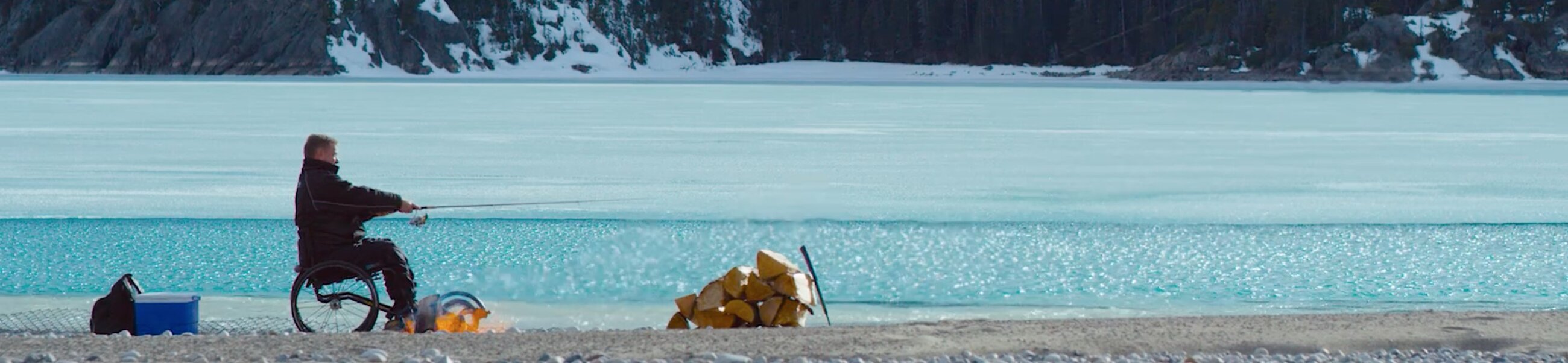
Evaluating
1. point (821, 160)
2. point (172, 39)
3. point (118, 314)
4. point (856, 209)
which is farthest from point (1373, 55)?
point (118, 314)

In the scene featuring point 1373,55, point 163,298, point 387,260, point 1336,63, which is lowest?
point 1336,63

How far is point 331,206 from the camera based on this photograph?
611 cm


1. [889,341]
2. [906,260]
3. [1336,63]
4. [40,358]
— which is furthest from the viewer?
[1336,63]

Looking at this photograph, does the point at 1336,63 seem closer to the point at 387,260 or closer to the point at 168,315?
the point at 387,260

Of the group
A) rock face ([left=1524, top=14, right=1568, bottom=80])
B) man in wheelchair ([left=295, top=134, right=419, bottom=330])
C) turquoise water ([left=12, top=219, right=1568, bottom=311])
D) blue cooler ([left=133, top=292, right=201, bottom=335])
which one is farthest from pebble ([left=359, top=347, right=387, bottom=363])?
rock face ([left=1524, top=14, right=1568, bottom=80])

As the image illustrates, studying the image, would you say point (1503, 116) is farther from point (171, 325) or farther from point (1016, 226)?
point (171, 325)

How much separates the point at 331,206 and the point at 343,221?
117mm

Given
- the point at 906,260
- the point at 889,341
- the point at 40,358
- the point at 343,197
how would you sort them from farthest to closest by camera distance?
1. the point at 906,260
2. the point at 343,197
3. the point at 889,341
4. the point at 40,358

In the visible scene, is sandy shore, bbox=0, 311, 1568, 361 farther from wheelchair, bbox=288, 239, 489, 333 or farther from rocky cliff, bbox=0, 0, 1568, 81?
rocky cliff, bbox=0, 0, 1568, 81

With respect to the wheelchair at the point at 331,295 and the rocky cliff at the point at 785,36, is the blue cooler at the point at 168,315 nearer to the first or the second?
the wheelchair at the point at 331,295

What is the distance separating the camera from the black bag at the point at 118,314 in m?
6.26

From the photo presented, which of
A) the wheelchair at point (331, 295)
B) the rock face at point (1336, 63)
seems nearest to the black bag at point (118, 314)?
the wheelchair at point (331, 295)

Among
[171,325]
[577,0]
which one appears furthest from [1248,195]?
[577,0]

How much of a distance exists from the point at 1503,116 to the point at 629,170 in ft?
53.0
